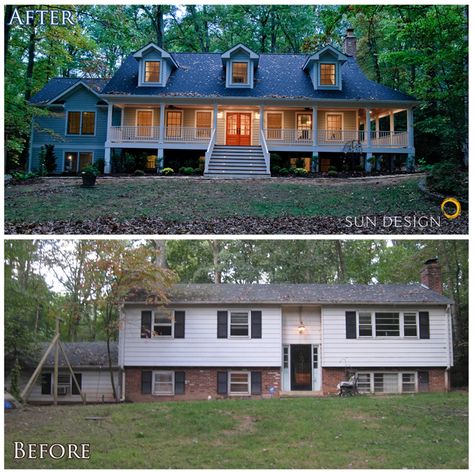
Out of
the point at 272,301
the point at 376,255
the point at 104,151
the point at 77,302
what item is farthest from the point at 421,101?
Answer: the point at 77,302

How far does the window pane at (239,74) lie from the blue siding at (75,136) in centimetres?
432

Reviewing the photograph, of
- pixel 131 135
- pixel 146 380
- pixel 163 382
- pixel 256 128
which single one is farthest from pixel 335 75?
pixel 146 380

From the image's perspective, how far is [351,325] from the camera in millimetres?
12852

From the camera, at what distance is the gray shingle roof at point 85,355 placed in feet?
42.5

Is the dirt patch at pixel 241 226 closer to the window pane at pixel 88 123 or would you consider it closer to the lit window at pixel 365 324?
the lit window at pixel 365 324

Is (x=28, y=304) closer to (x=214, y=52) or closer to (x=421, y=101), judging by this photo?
(x=214, y=52)

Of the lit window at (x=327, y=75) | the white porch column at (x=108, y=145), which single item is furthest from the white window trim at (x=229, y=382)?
the lit window at (x=327, y=75)

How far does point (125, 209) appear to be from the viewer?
951cm

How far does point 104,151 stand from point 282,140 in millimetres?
5509

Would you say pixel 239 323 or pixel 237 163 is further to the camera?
pixel 237 163

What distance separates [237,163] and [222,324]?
13.3 feet

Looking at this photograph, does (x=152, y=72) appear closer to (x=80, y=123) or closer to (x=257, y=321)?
(x=80, y=123)

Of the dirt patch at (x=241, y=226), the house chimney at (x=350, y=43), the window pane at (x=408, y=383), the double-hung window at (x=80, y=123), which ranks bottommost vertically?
the window pane at (x=408, y=383)

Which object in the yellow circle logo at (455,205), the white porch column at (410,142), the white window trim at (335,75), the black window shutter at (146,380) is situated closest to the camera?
the yellow circle logo at (455,205)
